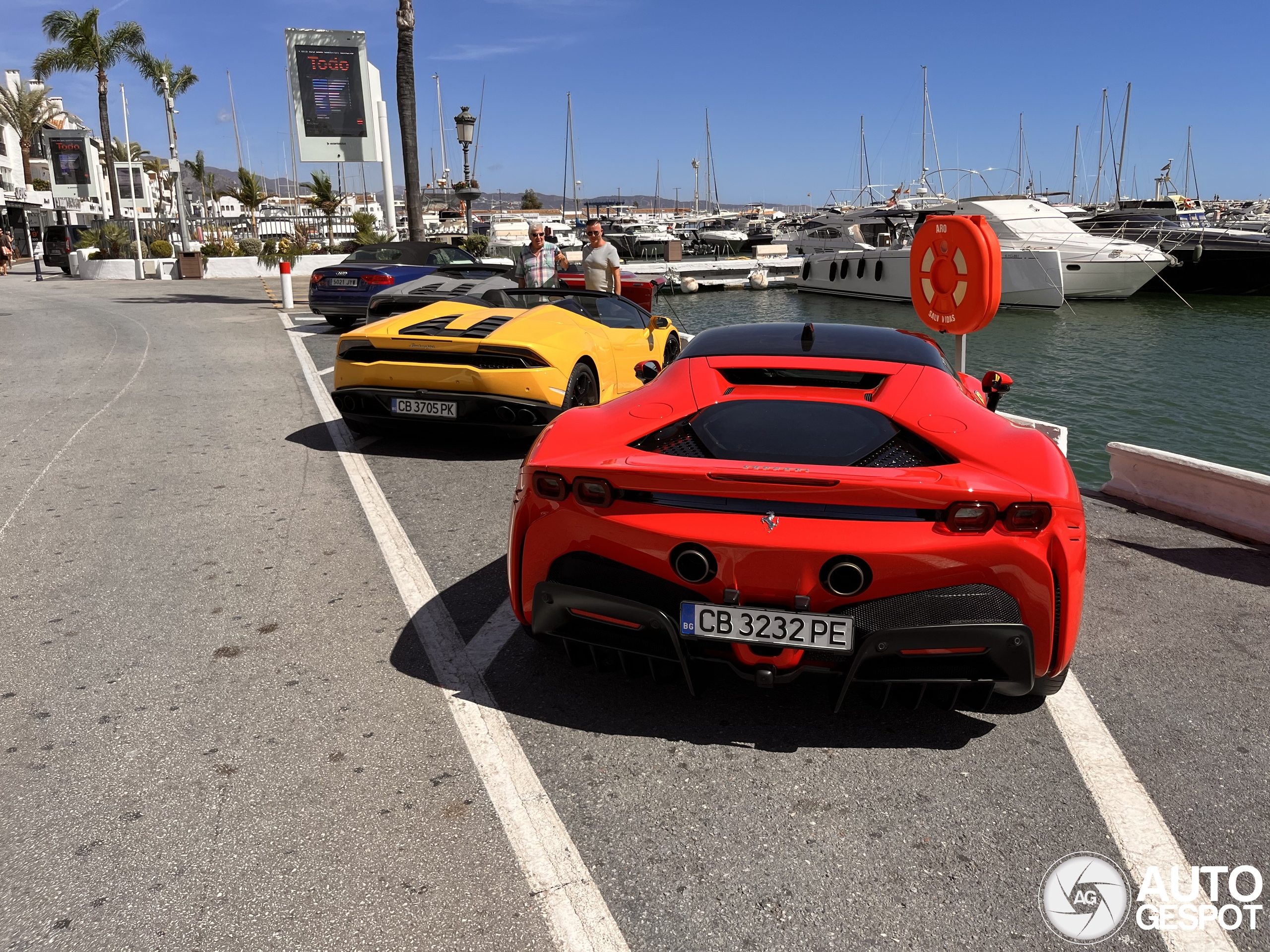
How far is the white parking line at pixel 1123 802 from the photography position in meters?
2.26

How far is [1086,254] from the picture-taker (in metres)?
31.4

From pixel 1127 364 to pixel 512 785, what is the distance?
20.2 m

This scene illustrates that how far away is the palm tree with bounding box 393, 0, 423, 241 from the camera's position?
20797mm

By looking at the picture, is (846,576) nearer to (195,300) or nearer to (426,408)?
(426,408)

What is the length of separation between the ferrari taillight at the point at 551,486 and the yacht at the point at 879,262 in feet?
85.1

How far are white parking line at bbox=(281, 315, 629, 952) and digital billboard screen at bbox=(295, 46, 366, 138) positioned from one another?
2425 centimetres

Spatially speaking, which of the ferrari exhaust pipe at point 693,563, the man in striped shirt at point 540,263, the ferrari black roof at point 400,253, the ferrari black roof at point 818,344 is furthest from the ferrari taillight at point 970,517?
the ferrari black roof at point 400,253

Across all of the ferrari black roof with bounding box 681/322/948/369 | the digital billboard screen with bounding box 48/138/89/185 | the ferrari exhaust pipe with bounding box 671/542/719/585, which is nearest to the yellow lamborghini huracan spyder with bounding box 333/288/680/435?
the ferrari black roof with bounding box 681/322/948/369

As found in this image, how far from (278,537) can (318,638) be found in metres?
1.44

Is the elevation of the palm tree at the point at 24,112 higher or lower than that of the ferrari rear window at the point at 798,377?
higher

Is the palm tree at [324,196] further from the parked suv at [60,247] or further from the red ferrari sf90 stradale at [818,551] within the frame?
the red ferrari sf90 stradale at [818,551]

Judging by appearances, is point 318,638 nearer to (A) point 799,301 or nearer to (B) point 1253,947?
(B) point 1253,947

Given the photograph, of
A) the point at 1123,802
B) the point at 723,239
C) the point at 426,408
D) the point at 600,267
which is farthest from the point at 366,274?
the point at 723,239

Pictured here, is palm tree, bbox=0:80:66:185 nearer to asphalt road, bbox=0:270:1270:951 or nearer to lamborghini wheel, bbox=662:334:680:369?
lamborghini wheel, bbox=662:334:680:369
